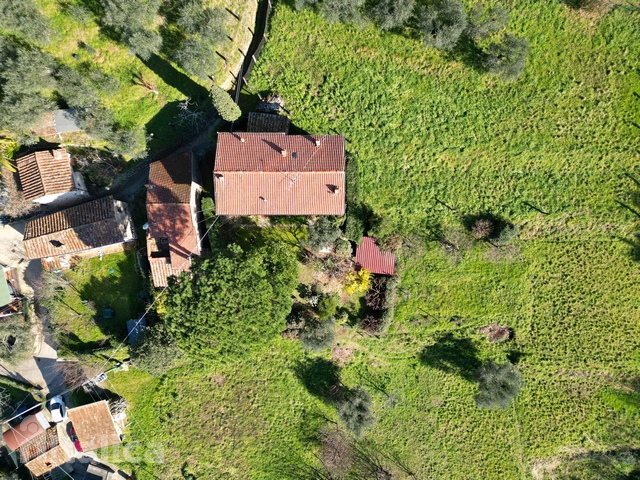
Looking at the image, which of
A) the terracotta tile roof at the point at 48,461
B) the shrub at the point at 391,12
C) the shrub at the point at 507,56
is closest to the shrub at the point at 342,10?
the shrub at the point at 391,12

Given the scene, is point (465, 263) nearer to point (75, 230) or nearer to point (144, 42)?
point (144, 42)

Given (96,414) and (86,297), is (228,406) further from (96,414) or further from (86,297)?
(86,297)

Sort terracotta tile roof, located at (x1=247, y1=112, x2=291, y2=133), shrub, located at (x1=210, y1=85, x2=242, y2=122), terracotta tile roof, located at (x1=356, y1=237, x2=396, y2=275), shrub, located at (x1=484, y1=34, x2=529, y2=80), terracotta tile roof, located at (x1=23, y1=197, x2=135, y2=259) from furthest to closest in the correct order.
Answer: terracotta tile roof, located at (x1=356, y1=237, x2=396, y2=275), terracotta tile roof, located at (x1=23, y1=197, x2=135, y2=259), terracotta tile roof, located at (x1=247, y1=112, x2=291, y2=133), shrub, located at (x1=484, y1=34, x2=529, y2=80), shrub, located at (x1=210, y1=85, x2=242, y2=122)

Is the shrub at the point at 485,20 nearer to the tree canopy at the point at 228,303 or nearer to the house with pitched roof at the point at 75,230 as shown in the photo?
the tree canopy at the point at 228,303

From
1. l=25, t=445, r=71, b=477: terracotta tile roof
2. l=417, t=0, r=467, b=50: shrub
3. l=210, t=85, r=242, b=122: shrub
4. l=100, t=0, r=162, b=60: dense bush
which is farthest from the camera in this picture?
l=25, t=445, r=71, b=477: terracotta tile roof

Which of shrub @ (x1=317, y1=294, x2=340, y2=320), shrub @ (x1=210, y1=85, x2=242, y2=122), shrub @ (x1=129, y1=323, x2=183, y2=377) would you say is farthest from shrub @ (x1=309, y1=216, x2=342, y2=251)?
shrub @ (x1=129, y1=323, x2=183, y2=377)

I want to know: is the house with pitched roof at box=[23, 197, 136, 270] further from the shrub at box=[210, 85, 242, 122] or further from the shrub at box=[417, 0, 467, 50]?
the shrub at box=[417, 0, 467, 50]
